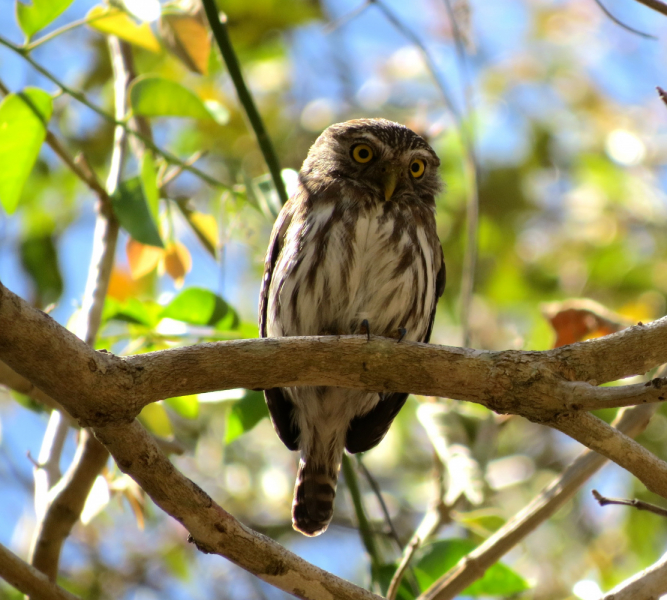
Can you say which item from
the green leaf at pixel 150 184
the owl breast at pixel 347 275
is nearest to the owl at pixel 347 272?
the owl breast at pixel 347 275

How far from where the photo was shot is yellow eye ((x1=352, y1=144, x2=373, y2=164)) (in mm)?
4387

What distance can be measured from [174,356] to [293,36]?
590 centimetres

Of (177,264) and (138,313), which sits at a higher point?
(177,264)

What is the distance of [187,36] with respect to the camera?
13.4ft

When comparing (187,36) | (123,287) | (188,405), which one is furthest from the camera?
(123,287)

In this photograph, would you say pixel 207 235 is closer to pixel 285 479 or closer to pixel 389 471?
pixel 285 479

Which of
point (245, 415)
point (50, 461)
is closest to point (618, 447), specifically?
point (245, 415)

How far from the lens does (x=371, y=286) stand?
151 inches

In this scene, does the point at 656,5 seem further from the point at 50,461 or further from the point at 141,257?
the point at 50,461

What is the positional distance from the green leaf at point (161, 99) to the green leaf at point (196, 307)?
86 centimetres

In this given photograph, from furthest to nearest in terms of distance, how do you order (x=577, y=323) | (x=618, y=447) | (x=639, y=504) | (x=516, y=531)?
(x=577, y=323), (x=516, y=531), (x=639, y=504), (x=618, y=447)

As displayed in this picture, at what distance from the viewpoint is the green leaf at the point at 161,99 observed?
388cm

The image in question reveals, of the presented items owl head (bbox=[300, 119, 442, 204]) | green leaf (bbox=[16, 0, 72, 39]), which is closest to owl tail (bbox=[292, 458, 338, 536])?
owl head (bbox=[300, 119, 442, 204])

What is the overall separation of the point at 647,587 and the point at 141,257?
113 inches
